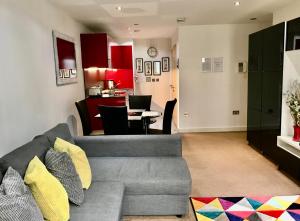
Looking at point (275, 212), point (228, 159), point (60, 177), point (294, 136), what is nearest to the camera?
point (60, 177)

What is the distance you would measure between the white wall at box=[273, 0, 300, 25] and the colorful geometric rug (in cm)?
277

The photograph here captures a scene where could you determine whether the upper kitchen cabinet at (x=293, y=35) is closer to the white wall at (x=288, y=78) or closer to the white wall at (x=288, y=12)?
the white wall at (x=288, y=78)

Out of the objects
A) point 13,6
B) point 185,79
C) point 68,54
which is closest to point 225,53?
point 185,79

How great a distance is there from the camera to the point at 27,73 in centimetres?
290

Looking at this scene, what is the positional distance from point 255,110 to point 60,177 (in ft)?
11.7

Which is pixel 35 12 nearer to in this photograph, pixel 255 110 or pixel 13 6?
pixel 13 6

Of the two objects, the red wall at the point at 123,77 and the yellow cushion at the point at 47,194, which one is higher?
the red wall at the point at 123,77

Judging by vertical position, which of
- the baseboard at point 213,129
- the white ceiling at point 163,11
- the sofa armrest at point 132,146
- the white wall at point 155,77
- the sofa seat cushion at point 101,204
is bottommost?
the baseboard at point 213,129

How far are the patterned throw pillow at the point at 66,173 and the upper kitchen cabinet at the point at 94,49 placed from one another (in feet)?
12.0

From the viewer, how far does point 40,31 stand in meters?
3.30

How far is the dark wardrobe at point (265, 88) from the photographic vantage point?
3.65 m

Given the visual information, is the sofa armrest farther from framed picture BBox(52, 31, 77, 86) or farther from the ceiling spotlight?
the ceiling spotlight

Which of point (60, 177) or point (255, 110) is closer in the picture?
point (60, 177)

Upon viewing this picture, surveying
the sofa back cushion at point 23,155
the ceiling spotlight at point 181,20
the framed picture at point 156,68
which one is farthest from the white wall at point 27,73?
the framed picture at point 156,68
